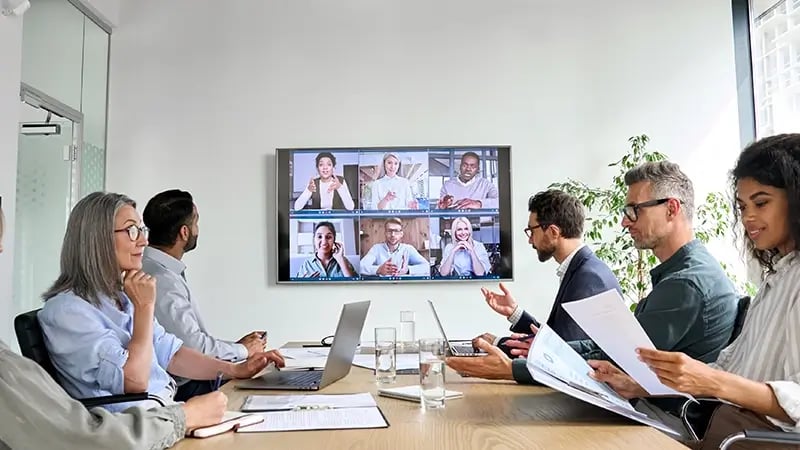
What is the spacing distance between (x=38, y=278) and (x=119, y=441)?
2.87 m

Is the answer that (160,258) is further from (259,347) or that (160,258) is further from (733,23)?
(733,23)

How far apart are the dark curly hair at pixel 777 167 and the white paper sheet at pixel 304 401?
41.4 inches

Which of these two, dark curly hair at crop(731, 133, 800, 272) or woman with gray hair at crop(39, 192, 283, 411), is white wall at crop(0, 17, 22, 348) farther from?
dark curly hair at crop(731, 133, 800, 272)

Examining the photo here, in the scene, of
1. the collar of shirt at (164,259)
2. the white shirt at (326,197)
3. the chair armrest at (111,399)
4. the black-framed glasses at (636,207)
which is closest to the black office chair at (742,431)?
the black-framed glasses at (636,207)

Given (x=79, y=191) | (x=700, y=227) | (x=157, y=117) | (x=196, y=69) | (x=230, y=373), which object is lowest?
(x=230, y=373)

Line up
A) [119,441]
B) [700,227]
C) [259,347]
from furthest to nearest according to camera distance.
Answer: [700,227] → [259,347] → [119,441]

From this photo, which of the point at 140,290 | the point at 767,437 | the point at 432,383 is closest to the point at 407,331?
the point at 432,383

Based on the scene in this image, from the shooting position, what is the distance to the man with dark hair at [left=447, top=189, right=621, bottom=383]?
69.2 inches

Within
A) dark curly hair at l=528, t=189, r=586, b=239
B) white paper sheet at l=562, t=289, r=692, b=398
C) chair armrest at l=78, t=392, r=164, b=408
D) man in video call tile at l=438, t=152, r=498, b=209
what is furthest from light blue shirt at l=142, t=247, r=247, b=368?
man in video call tile at l=438, t=152, r=498, b=209

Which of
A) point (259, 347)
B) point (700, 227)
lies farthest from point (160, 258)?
point (700, 227)

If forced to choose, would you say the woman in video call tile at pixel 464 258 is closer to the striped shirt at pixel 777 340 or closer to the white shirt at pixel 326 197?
the white shirt at pixel 326 197

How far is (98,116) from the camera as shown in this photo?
418cm

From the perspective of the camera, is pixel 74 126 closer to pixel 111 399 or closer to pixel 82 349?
pixel 82 349

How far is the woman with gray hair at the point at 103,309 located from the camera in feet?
5.17
